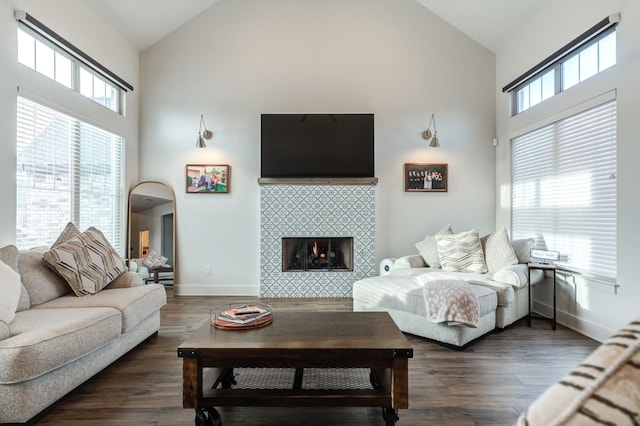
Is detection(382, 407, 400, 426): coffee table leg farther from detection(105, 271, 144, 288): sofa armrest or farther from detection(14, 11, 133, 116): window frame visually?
detection(14, 11, 133, 116): window frame

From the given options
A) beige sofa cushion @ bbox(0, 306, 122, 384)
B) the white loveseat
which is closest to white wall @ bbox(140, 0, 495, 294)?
the white loveseat

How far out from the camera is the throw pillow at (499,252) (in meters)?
3.74

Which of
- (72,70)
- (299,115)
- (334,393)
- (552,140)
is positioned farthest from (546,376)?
(72,70)

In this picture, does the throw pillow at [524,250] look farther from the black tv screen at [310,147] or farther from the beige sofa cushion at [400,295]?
the black tv screen at [310,147]

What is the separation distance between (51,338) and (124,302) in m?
0.72

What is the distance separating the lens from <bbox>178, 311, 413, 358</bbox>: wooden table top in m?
1.80

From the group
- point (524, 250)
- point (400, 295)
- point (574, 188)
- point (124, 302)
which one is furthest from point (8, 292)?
point (574, 188)

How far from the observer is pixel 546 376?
2.41m

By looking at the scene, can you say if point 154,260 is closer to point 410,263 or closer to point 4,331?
point 4,331

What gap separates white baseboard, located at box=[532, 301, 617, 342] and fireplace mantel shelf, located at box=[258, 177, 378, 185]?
2.44 metres

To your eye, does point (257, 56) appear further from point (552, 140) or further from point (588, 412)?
point (588, 412)

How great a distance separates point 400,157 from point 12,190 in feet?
13.9

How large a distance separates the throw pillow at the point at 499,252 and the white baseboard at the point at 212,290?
2968 millimetres

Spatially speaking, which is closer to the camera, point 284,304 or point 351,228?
point 284,304
